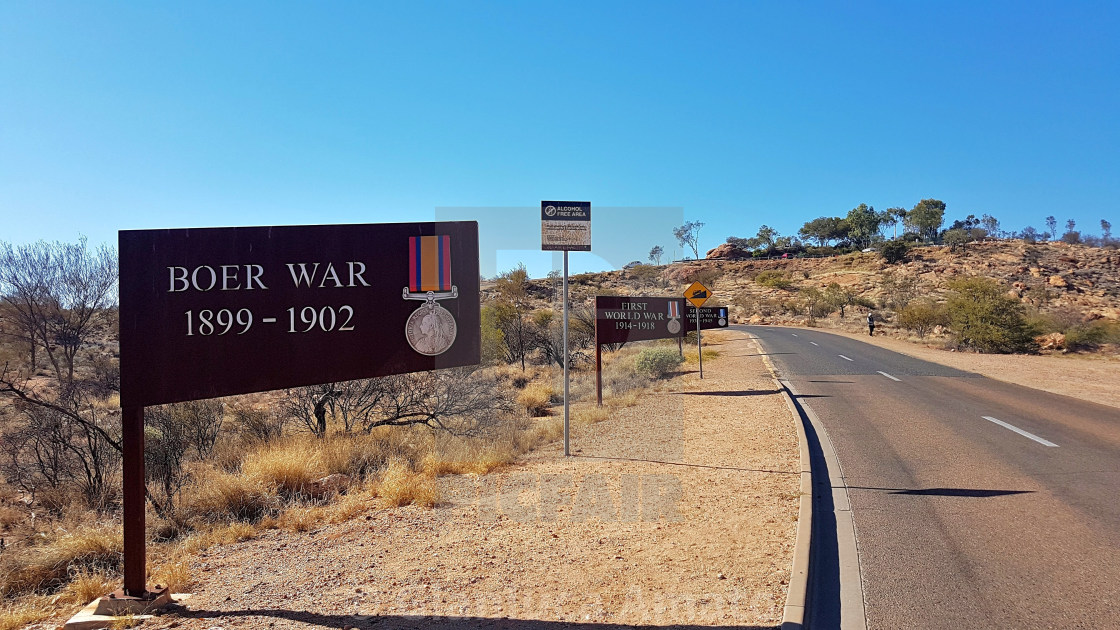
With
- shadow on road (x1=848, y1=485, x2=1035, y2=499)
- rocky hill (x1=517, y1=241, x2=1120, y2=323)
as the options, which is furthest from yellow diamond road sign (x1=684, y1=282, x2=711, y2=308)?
rocky hill (x1=517, y1=241, x2=1120, y2=323)

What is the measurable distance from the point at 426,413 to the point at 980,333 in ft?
93.4

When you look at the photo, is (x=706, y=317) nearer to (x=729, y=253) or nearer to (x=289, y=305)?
(x=289, y=305)

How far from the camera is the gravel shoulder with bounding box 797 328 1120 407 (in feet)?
50.1

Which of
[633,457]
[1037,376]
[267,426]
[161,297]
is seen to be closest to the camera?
[161,297]

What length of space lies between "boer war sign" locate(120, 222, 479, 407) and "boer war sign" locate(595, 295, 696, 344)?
8.80m

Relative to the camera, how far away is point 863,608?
13.9 feet

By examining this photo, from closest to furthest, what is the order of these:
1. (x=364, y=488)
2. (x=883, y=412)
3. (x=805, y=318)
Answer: (x=364, y=488), (x=883, y=412), (x=805, y=318)

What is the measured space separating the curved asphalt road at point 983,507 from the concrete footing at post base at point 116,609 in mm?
5076

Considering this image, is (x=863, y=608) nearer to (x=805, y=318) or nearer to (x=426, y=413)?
(x=426, y=413)

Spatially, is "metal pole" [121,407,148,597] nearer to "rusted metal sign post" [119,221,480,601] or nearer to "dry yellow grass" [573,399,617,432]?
"rusted metal sign post" [119,221,480,601]

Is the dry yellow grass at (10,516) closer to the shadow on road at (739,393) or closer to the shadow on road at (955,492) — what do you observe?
the shadow on road at (955,492)

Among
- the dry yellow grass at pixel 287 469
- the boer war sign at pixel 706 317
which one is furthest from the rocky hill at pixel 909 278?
the dry yellow grass at pixel 287 469

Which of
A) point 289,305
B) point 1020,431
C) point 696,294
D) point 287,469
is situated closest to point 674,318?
point 696,294

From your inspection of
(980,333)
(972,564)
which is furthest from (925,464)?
(980,333)
